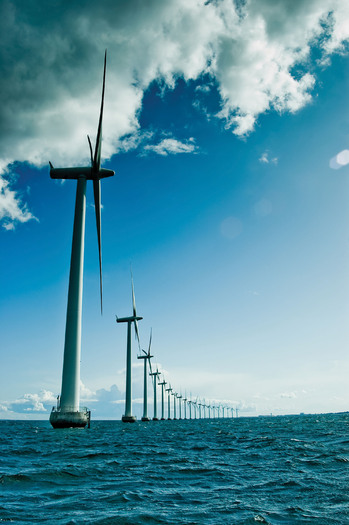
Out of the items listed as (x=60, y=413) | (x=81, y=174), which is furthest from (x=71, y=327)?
(x=81, y=174)

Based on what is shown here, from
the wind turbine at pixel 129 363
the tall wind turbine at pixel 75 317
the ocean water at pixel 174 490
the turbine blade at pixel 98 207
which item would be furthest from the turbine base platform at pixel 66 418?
the wind turbine at pixel 129 363

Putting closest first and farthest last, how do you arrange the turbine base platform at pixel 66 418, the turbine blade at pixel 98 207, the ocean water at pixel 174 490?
the ocean water at pixel 174 490
the turbine base platform at pixel 66 418
the turbine blade at pixel 98 207

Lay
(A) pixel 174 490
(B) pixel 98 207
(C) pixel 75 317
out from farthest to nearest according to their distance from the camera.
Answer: (B) pixel 98 207, (C) pixel 75 317, (A) pixel 174 490

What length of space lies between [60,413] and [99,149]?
39101 mm

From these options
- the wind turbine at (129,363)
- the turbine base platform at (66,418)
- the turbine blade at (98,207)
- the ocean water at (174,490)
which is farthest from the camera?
the wind turbine at (129,363)

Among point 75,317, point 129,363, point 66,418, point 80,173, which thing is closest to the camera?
point 66,418

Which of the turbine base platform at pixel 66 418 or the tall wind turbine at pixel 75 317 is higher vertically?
the tall wind turbine at pixel 75 317

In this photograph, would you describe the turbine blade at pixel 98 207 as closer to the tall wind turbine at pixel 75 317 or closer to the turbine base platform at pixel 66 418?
the tall wind turbine at pixel 75 317

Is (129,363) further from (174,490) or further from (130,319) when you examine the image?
(174,490)

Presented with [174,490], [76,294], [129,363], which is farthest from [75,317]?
[129,363]

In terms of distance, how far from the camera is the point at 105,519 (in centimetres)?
973

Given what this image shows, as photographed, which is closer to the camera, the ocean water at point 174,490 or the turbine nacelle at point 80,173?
the ocean water at point 174,490

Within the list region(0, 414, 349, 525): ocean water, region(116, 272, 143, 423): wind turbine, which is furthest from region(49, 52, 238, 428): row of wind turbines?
region(116, 272, 143, 423): wind turbine

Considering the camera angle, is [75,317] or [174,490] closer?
[174,490]
